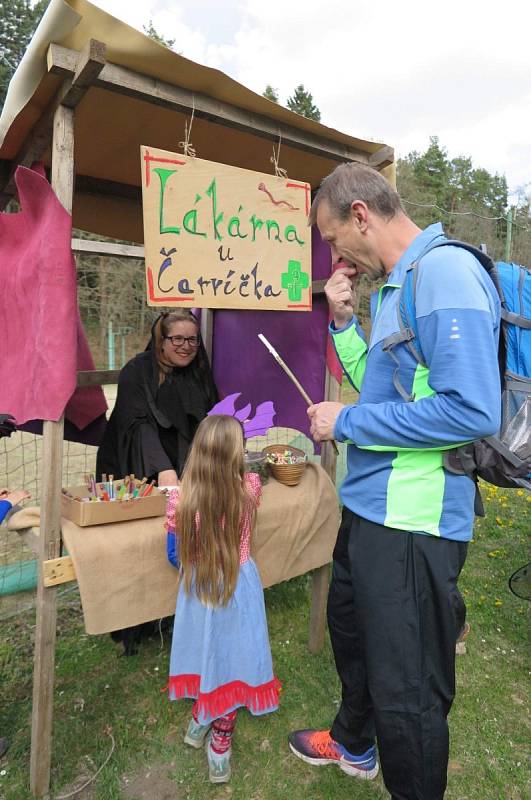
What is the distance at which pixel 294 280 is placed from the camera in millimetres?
2264

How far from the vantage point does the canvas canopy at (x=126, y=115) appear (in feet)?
5.05

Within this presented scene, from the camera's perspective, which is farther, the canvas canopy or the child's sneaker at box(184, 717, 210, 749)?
the child's sneaker at box(184, 717, 210, 749)

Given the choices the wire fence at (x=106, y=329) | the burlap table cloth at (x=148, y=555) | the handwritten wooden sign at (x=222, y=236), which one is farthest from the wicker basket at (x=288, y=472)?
the wire fence at (x=106, y=329)

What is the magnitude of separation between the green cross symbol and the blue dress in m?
1.01

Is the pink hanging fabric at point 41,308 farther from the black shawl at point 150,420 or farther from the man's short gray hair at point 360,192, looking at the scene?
the man's short gray hair at point 360,192

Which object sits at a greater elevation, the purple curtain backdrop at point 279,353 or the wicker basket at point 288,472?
the purple curtain backdrop at point 279,353

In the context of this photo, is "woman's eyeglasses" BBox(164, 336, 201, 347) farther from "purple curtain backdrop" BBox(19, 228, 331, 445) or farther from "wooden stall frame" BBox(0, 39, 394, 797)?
"wooden stall frame" BBox(0, 39, 394, 797)

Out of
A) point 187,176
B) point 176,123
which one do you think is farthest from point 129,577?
point 176,123

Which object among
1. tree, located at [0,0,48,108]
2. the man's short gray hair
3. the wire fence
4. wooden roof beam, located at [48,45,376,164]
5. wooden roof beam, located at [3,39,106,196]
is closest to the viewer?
the man's short gray hair

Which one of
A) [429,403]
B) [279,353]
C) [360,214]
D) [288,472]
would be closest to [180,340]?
[279,353]

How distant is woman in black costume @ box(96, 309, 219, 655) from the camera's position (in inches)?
103

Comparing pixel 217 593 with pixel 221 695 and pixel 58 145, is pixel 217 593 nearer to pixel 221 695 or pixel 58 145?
pixel 221 695

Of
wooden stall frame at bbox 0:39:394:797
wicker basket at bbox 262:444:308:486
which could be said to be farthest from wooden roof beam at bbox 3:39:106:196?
wicker basket at bbox 262:444:308:486

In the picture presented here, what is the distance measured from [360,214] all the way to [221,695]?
1809mm
